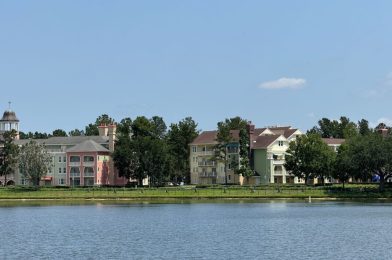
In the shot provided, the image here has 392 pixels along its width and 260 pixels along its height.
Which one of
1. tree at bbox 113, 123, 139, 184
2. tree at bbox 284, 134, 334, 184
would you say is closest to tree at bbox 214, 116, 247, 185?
tree at bbox 284, 134, 334, 184

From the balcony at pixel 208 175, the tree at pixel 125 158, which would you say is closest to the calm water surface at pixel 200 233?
the tree at pixel 125 158

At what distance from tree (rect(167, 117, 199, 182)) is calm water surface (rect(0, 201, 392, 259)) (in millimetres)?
74196

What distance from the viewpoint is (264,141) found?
525ft

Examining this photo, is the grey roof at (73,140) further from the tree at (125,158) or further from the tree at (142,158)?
the tree at (125,158)

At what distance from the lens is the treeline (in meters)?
118

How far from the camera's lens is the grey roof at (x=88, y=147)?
158250mm

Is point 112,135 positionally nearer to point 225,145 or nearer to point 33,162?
point 33,162

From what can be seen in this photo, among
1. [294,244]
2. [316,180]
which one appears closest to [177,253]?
[294,244]

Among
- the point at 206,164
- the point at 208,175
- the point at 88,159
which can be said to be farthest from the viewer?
the point at 206,164

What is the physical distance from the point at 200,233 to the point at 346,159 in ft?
202

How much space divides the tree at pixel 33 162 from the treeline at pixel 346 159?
4517cm

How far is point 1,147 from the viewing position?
16162cm

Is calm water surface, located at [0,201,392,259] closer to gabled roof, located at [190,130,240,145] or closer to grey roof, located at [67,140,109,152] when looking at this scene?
grey roof, located at [67,140,109,152]

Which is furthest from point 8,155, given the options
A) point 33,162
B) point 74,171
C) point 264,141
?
point 264,141
